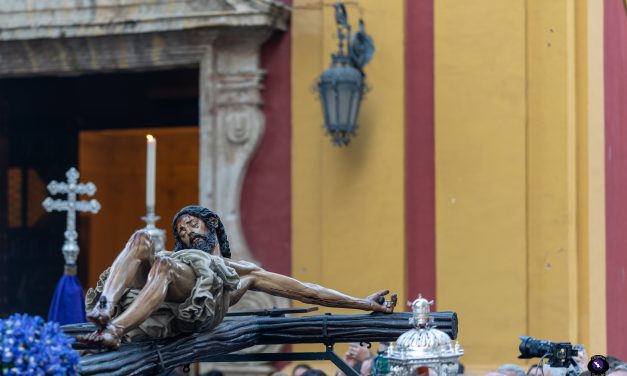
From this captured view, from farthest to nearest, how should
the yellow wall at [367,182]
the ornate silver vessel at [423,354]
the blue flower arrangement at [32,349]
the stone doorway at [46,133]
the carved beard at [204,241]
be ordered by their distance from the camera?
the stone doorway at [46,133] → the yellow wall at [367,182] → the carved beard at [204,241] → the ornate silver vessel at [423,354] → the blue flower arrangement at [32,349]

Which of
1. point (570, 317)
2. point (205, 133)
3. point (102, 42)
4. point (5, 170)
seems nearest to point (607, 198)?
point (570, 317)

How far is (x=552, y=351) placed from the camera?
7738 mm

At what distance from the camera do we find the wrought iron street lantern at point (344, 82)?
11828 mm

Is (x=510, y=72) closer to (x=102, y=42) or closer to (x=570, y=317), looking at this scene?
(x=570, y=317)

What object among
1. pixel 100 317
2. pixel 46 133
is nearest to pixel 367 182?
pixel 46 133

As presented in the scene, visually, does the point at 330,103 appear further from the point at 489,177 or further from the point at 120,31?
the point at 120,31

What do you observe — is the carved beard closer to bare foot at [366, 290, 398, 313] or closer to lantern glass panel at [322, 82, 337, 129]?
bare foot at [366, 290, 398, 313]

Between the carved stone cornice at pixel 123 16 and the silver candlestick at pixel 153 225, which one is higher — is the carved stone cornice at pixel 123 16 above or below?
above

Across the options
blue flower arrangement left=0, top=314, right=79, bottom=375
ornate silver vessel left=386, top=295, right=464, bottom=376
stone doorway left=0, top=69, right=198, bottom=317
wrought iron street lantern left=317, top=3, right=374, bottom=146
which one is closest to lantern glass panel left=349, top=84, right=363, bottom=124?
wrought iron street lantern left=317, top=3, right=374, bottom=146

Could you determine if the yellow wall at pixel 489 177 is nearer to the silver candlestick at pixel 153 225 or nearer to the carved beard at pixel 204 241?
the silver candlestick at pixel 153 225

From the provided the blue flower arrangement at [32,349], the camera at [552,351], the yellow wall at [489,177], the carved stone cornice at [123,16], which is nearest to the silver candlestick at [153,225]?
the yellow wall at [489,177]

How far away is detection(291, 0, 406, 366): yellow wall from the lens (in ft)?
39.5

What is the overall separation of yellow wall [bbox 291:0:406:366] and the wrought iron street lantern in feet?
0.52

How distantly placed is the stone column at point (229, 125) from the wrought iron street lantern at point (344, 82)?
734mm
